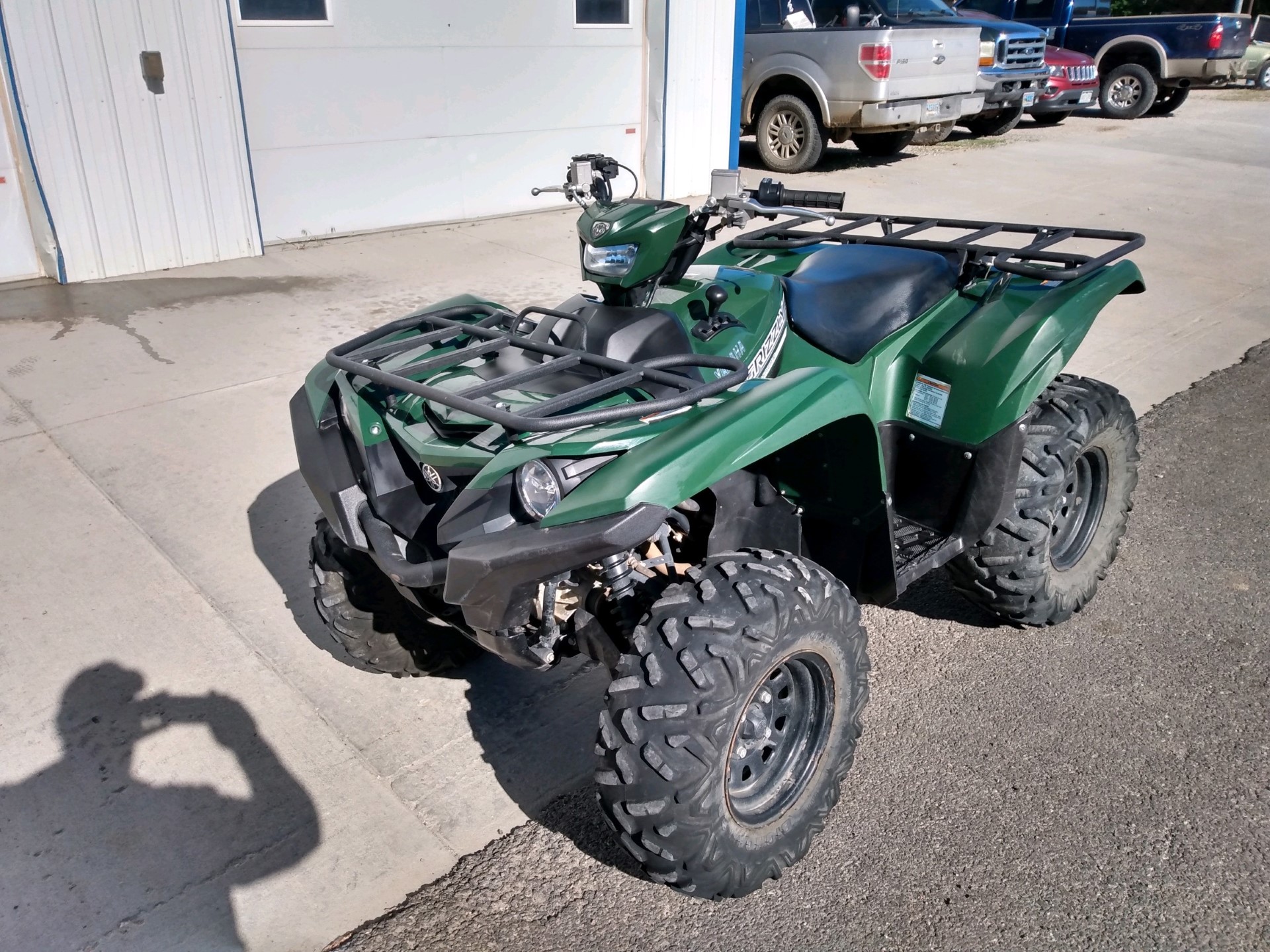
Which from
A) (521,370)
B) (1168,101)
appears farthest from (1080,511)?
(1168,101)

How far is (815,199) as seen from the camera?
3.18m

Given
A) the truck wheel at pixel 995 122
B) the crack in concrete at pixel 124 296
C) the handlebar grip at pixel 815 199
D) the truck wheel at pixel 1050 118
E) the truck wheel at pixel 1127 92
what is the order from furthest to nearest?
the truck wheel at pixel 1127 92 → the truck wheel at pixel 1050 118 → the truck wheel at pixel 995 122 → the crack in concrete at pixel 124 296 → the handlebar grip at pixel 815 199

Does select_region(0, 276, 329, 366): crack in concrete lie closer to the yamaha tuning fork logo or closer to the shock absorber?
the yamaha tuning fork logo

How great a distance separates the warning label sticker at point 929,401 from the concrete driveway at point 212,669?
4.23 feet

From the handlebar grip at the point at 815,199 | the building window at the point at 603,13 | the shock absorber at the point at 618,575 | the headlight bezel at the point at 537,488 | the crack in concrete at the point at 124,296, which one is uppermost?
the building window at the point at 603,13

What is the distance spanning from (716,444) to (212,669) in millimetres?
2010

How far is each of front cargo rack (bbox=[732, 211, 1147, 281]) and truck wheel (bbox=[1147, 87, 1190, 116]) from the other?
16055mm

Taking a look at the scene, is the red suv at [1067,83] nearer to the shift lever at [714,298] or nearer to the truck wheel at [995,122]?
the truck wheel at [995,122]

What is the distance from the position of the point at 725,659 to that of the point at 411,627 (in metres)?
1.30

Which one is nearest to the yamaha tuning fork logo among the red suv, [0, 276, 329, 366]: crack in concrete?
[0, 276, 329, 366]: crack in concrete

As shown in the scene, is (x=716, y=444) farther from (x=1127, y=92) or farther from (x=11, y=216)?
(x=1127, y=92)

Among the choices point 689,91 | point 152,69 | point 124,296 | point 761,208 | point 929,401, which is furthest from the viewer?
point 689,91

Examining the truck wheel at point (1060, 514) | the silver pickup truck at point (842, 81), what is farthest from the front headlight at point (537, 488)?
the silver pickup truck at point (842, 81)

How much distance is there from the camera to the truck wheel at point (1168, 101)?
1772cm
